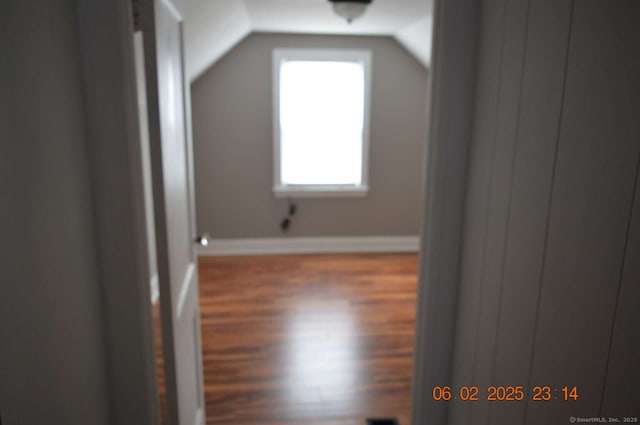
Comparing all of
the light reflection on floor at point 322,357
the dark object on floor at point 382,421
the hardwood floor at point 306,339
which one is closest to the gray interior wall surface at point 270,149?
the hardwood floor at point 306,339

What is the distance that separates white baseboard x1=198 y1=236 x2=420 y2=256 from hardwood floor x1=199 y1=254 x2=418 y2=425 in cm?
20

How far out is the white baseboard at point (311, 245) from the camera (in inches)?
189

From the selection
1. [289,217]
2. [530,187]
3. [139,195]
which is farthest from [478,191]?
[289,217]

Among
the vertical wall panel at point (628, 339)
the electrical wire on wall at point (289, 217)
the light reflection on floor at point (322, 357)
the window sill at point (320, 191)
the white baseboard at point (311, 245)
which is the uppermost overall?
the vertical wall panel at point (628, 339)

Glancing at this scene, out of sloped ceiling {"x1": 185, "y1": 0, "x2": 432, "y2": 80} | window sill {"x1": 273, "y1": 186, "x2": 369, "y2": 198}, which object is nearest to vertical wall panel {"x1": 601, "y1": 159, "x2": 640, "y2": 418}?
sloped ceiling {"x1": 185, "y1": 0, "x2": 432, "y2": 80}

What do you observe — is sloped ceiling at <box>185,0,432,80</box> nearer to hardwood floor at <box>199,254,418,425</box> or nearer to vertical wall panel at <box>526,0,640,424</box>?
hardwood floor at <box>199,254,418,425</box>

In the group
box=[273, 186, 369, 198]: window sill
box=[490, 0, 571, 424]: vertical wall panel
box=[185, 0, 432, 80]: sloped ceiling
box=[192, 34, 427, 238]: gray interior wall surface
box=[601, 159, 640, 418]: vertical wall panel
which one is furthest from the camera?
box=[273, 186, 369, 198]: window sill

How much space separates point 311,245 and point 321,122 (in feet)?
4.23

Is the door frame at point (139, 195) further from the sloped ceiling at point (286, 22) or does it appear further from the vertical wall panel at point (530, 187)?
the sloped ceiling at point (286, 22)

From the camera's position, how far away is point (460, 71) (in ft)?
4.18

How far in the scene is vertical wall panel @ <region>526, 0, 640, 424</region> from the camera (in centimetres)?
76

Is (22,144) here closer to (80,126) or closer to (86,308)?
(80,126)

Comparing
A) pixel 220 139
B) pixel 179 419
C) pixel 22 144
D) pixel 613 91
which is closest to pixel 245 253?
pixel 220 139

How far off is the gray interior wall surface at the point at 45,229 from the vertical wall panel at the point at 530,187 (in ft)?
3.40
